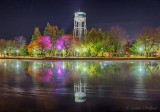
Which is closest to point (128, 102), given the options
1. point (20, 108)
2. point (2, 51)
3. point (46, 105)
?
point (46, 105)

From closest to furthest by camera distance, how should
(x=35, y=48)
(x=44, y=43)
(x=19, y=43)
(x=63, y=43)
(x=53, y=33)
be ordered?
(x=63, y=43) < (x=44, y=43) < (x=35, y=48) < (x=53, y=33) < (x=19, y=43)

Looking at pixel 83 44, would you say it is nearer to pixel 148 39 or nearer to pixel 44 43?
pixel 44 43

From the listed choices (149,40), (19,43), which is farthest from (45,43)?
(19,43)

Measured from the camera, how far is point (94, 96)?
496 inches

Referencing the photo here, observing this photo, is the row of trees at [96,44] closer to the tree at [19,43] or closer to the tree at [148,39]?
the tree at [148,39]

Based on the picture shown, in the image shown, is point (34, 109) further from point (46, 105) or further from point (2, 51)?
point (2, 51)

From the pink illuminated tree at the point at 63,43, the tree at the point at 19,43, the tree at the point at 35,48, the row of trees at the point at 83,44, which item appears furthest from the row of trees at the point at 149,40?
the tree at the point at 19,43

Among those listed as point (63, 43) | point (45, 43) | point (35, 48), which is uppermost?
point (45, 43)

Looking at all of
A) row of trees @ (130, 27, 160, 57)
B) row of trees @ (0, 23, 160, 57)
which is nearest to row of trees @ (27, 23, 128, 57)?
row of trees @ (0, 23, 160, 57)

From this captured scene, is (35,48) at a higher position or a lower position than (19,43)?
lower

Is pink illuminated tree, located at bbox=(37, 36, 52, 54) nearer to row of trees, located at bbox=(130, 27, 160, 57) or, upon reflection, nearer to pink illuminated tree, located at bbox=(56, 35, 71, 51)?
pink illuminated tree, located at bbox=(56, 35, 71, 51)

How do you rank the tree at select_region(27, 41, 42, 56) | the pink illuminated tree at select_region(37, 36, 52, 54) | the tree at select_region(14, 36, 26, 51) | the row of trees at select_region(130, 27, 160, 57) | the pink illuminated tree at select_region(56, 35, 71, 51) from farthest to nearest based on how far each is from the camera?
the tree at select_region(14, 36, 26, 51) < the tree at select_region(27, 41, 42, 56) < the pink illuminated tree at select_region(37, 36, 52, 54) < the pink illuminated tree at select_region(56, 35, 71, 51) < the row of trees at select_region(130, 27, 160, 57)

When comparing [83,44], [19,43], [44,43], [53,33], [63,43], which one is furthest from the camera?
[19,43]

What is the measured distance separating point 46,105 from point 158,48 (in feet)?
221
